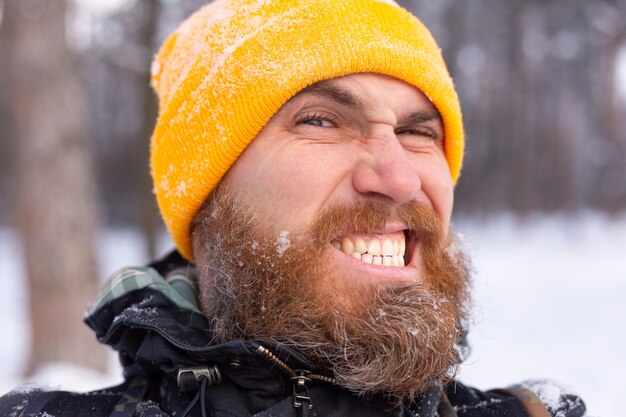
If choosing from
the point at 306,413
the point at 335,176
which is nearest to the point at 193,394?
the point at 306,413

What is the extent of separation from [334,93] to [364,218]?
0.41 m

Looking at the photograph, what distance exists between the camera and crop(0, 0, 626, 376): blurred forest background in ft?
17.2

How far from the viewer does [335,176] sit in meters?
1.66

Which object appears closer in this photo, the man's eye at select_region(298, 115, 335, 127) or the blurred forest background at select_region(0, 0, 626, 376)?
the man's eye at select_region(298, 115, 335, 127)

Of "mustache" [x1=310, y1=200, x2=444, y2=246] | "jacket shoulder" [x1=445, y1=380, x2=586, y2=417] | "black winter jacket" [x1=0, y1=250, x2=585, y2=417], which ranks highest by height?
"mustache" [x1=310, y1=200, x2=444, y2=246]

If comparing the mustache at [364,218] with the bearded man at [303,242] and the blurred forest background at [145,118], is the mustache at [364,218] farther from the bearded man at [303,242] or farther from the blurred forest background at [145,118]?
the blurred forest background at [145,118]

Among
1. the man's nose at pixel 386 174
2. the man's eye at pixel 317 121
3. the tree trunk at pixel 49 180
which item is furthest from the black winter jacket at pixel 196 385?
the tree trunk at pixel 49 180

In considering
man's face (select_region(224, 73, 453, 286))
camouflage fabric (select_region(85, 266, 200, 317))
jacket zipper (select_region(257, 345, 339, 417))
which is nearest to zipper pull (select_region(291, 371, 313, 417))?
jacket zipper (select_region(257, 345, 339, 417))

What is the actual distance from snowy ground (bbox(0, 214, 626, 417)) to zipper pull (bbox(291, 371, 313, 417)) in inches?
26.1

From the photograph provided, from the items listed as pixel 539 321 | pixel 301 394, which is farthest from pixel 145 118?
pixel 301 394

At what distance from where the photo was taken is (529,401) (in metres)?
1.74

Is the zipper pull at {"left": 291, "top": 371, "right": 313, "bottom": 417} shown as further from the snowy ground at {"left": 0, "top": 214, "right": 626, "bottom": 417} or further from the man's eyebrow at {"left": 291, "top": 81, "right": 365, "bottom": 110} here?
the man's eyebrow at {"left": 291, "top": 81, "right": 365, "bottom": 110}

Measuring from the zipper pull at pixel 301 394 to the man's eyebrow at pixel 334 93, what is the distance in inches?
32.8

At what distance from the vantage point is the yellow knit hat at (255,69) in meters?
1.71
